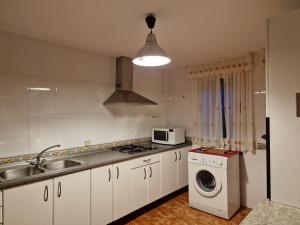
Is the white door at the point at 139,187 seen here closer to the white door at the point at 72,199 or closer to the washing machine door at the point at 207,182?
the white door at the point at 72,199

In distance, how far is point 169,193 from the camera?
3039mm

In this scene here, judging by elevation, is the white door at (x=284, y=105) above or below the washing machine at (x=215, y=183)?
above

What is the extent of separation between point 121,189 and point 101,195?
0.27m

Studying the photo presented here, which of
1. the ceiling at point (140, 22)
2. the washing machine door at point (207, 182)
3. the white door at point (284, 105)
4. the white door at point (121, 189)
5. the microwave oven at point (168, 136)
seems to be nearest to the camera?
the white door at point (284, 105)

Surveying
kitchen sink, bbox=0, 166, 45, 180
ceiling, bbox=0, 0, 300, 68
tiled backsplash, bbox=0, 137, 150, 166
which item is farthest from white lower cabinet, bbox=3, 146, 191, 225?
ceiling, bbox=0, 0, 300, 68

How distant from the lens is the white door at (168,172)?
9.58 ft

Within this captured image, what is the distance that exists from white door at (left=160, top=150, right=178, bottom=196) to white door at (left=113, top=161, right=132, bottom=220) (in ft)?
2.06

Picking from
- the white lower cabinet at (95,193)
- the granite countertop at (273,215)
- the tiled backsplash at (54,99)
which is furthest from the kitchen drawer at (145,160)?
the granite countertop at (273,215)

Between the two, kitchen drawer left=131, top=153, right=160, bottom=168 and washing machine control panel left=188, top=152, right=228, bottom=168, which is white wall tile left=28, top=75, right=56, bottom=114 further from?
washing machine control panel left=188, top=152, right=228, bottom=168

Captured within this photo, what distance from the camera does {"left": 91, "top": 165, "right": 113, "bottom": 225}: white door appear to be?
2.12 meters

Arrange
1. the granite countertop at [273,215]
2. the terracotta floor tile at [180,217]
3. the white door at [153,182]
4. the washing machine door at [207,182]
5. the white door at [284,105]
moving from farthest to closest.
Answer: the white door at [153,182] < the washing machine door at [207,182] < the terracotta floor tile at [180,217] < the white door at [284,105] < the granite countertop at [273,215]

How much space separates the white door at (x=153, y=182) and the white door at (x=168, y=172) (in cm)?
9

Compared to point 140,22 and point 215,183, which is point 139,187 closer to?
point 215,183

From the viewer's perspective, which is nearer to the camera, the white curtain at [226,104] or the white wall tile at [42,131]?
A: the white wall tile at [42,131]
